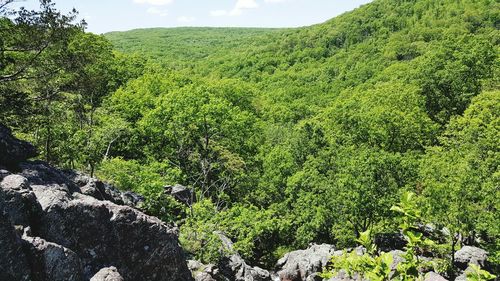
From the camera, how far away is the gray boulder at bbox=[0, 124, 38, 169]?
52.4ft

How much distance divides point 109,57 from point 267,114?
30326 millimetres

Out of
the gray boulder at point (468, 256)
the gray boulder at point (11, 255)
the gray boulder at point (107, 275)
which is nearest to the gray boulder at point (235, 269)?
the gray boulder at point (107, 275)

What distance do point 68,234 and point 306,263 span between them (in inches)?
891

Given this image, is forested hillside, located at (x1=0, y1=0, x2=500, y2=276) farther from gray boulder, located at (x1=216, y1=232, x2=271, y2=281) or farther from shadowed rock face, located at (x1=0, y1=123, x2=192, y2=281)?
shadowed rock face, located at (x1=0, y1=123, x2=192, y2=281)

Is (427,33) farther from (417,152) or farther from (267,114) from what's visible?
(417,152)

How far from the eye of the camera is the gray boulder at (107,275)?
45.4 feet

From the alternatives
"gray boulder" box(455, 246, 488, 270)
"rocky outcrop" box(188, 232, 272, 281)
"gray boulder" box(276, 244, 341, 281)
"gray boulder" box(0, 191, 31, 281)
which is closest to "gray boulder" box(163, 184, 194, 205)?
"rocky outcrop" box(188, 232, 272, 281)

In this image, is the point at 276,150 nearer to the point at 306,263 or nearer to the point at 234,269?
the point at 306,263

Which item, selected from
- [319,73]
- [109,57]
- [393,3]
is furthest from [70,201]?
[393,3]

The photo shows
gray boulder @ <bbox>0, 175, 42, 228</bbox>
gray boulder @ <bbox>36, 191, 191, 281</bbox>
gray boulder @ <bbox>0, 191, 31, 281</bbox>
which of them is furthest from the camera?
gray boulder @ <bbox>36, 191, 191, 281</bbox>

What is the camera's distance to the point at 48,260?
41.4ft

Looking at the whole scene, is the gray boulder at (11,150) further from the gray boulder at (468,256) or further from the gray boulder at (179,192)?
the gray boulder at (468,256)

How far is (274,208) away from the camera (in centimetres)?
3994

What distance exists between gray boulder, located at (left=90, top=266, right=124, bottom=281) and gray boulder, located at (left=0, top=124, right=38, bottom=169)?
18.9 feet
